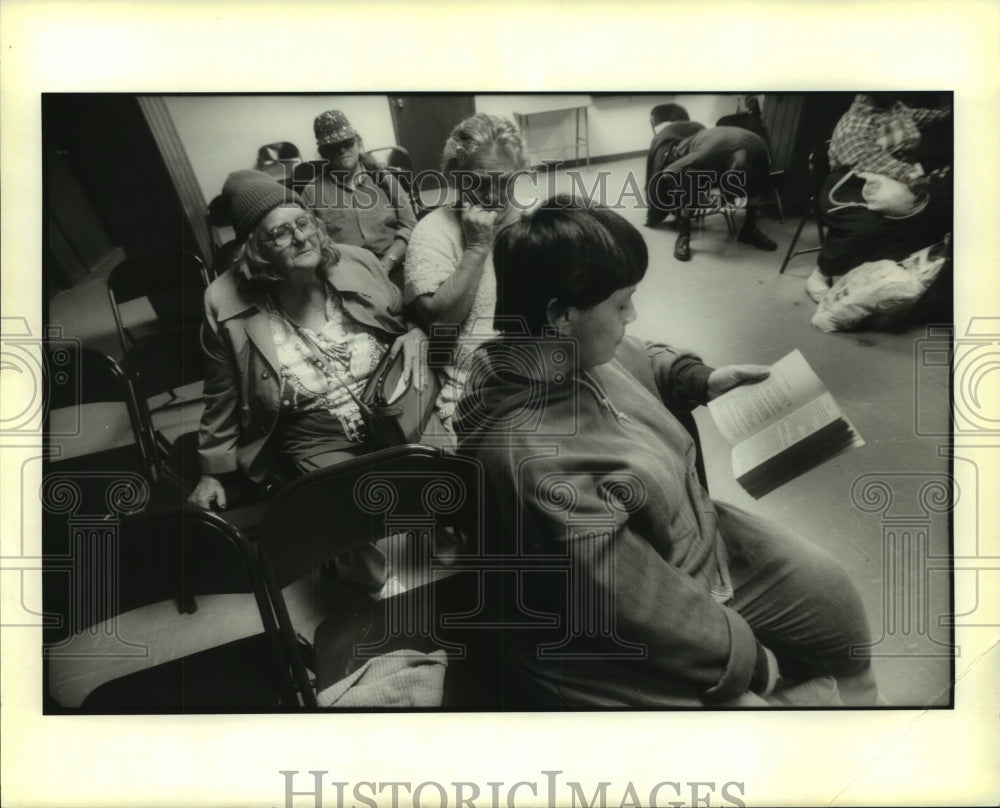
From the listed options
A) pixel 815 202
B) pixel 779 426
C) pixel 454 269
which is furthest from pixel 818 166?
pixel 454 269

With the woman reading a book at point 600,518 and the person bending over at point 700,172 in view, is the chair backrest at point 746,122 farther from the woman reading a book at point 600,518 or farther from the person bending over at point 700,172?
the woman reading a book at point 600,518

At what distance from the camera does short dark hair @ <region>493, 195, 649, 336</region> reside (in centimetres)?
272

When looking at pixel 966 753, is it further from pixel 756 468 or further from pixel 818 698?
pixel 756 468

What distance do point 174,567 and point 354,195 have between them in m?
1.15

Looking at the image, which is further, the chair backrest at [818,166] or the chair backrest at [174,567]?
the chair backrest at [818,166]

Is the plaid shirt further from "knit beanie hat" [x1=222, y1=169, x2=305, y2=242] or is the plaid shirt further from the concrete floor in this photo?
"knit beanie hat" [x1=222, y1=169, x2=305, y2=242]

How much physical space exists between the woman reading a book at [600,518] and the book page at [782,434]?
0.15 meters

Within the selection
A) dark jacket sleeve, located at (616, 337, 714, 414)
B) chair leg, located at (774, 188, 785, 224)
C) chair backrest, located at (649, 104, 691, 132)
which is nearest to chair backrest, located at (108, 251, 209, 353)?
dark jacket sleeve, located at (616, 337, 714, 414)

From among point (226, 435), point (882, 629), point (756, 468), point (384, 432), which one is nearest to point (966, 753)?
point (882, 629)

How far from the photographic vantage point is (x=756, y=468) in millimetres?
2773

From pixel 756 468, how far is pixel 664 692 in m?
0.68

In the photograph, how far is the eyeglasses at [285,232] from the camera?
271 cm

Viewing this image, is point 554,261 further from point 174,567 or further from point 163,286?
point 174,567

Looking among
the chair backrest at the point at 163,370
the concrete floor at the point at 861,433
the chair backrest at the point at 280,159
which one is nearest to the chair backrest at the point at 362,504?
the chair backrest at the point at 163,370
